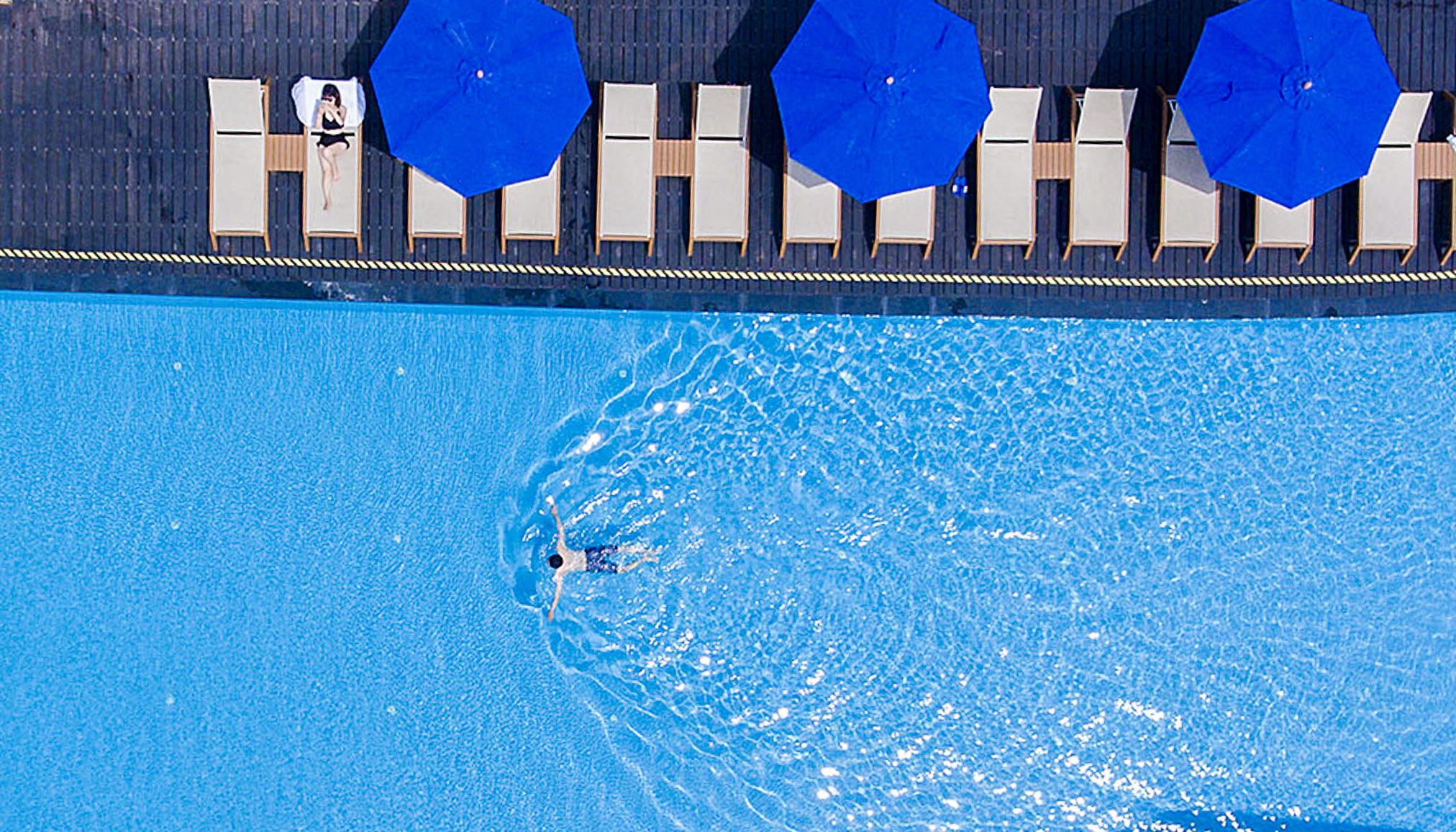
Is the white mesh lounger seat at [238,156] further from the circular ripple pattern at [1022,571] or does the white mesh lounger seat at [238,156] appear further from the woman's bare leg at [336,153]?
the circular ripple pattern at [1022,571]

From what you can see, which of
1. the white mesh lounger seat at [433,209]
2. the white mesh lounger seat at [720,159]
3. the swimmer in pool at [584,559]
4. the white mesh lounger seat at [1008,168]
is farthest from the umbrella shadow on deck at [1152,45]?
the white mesh lounger seat at [433,209]

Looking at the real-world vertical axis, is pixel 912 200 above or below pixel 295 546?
above

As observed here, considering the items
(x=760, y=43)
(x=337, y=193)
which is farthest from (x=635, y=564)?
(x=760, y=43)

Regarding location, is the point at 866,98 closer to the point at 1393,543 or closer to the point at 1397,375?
the point at 1397,375

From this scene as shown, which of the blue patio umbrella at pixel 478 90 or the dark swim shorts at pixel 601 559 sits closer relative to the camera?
the blue patio umbrella at pixel 478 90

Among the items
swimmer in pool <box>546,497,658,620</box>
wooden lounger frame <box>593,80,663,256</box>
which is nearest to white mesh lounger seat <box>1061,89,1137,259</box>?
wooden lounger frame <box>593,80,663,256</box>

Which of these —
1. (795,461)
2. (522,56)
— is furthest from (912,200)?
(522,56)
